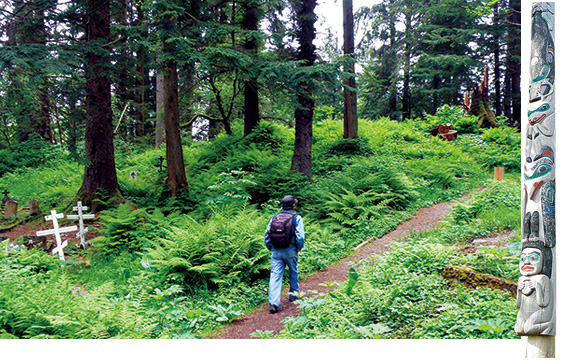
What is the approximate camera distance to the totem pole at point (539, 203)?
3.80m

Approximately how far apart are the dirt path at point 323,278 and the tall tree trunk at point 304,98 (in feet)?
11.2

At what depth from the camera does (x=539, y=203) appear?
3920mm

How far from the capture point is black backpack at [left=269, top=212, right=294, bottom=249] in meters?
5.56

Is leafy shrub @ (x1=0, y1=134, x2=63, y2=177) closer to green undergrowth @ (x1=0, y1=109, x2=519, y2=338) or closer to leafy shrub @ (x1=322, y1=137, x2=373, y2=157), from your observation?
green undergrowth @ (x1=0, y1=109, x2=519, y2=338)

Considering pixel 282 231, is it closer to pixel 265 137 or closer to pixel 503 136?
pixel 265 137

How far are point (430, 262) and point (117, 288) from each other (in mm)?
5067

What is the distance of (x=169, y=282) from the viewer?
6176 millimetres

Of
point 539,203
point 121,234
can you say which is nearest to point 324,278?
point 539,203

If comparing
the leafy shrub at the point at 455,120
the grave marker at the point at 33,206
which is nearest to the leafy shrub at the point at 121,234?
the grave marker at the point at 33,206

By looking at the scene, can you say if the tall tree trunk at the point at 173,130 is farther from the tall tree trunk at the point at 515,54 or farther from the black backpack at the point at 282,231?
the tall tree trunk at the point at 515,54
